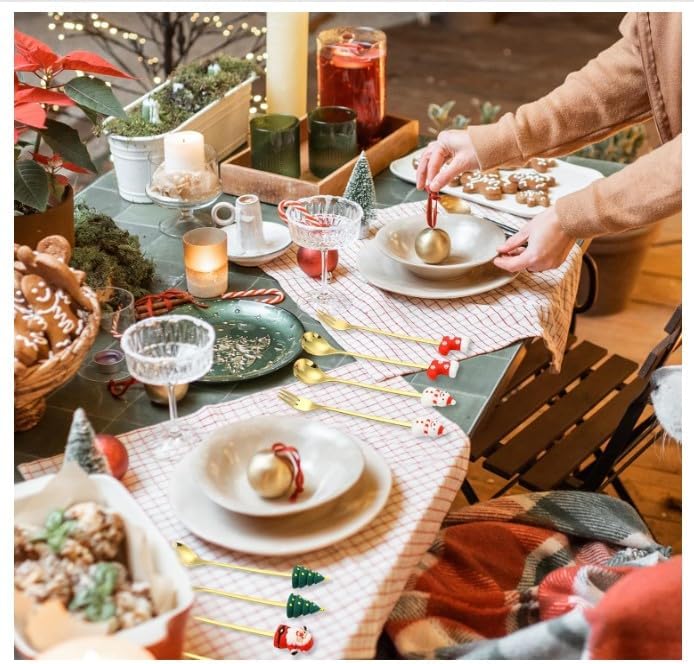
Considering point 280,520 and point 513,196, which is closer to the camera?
point 280,520

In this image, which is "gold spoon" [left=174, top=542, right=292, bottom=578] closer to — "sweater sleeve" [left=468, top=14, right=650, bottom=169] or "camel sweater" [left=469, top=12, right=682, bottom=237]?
"camel sweater" [left=469, top=12, right=682, bottom=237]

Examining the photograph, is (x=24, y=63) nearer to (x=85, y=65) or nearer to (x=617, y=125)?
(x=85, y=65)

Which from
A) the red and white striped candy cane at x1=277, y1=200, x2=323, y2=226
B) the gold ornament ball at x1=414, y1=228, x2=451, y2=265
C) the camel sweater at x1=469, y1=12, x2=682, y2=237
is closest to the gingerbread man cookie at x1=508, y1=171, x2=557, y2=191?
the camel sweater at x1=469, y1=12, x2=682, y2=237

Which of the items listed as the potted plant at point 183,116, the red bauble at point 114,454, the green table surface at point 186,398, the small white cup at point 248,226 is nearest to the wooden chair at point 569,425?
the green table surface at point 186,398

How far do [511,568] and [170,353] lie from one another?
0.59 meters

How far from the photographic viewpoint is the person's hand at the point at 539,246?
5.56ft

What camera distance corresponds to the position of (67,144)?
1.69 m

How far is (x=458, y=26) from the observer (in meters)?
6.24

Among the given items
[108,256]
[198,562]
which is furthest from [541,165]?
[198,562]

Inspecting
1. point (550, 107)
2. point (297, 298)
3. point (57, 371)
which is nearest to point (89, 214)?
point (297, 298)

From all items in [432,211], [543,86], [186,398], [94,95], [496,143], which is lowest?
[543,86]

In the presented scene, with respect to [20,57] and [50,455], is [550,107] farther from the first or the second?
[50,455]

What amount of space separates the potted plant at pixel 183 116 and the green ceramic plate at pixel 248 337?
49cm

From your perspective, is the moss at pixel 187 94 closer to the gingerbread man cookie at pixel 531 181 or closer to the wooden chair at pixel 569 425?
the gingerbread man cookie at pixel 531 181
